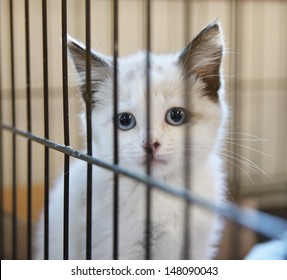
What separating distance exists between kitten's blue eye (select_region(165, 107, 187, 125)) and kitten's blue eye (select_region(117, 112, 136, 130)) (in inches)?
2.6

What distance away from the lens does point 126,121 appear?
3.25 feet

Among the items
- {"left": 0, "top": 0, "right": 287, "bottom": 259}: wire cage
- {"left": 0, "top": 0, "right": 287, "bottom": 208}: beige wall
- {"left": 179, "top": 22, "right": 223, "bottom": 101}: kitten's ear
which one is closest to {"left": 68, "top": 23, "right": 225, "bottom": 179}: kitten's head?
{"left": 179, "top": 22, "right": 223, "bottom": 101}: kitten's ear

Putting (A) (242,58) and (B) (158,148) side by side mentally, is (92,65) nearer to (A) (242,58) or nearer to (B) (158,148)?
(B) (158,148)

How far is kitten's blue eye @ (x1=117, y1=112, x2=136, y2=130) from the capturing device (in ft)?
3.22

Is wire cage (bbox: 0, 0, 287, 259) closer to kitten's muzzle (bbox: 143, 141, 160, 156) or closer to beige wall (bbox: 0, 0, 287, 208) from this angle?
beige wall (bbox: 0, 0, 287, 208)

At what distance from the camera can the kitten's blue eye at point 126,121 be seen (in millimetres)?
982

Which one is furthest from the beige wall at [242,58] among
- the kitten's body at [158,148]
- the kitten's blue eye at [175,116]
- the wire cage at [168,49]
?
the kitten's blue eye at [175,116]

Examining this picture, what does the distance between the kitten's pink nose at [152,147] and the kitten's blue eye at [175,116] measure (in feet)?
0.23

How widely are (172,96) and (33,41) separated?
154 cm

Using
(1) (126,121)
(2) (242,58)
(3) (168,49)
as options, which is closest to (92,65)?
(1) (126,121)
